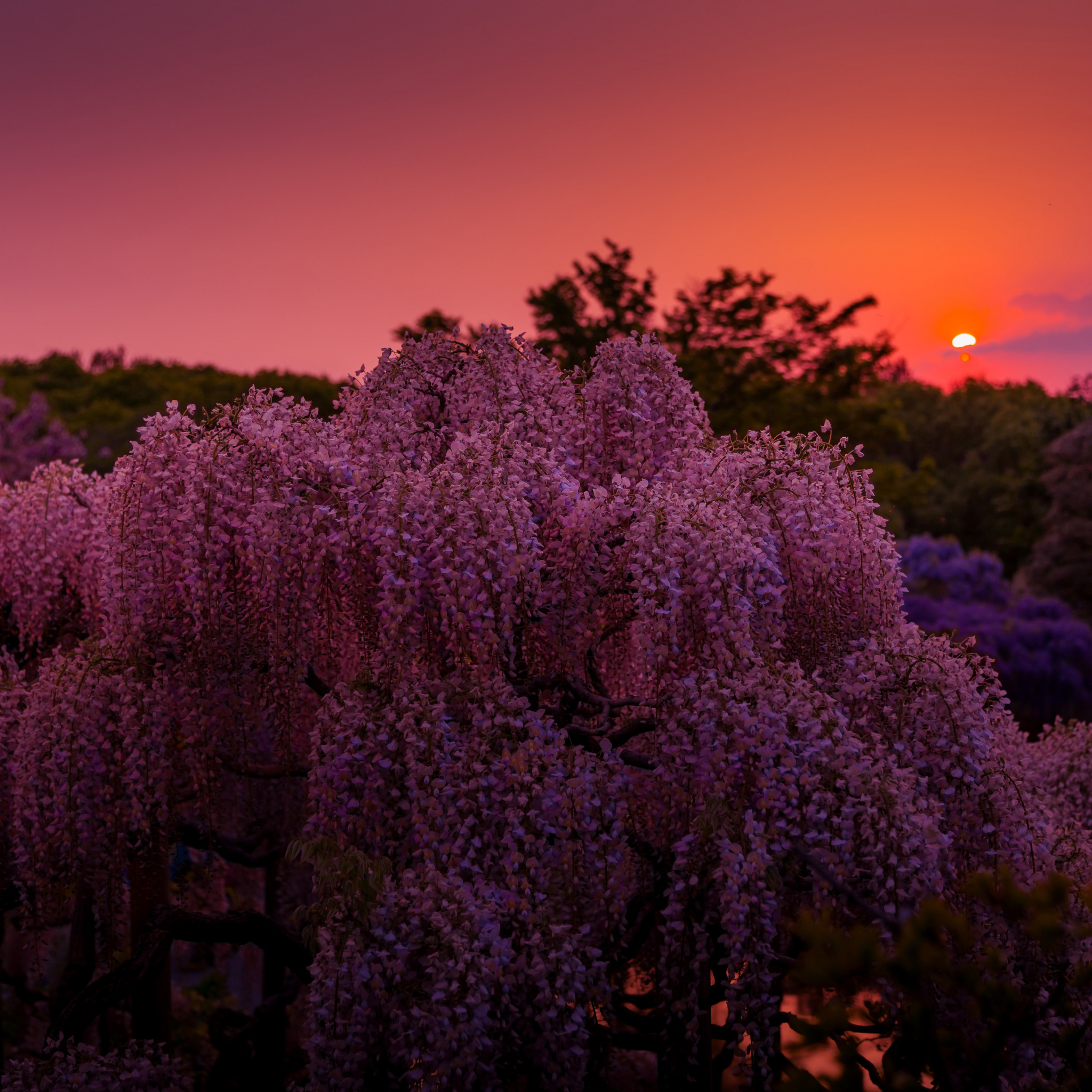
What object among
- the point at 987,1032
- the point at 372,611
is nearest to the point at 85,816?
the point at 372,611

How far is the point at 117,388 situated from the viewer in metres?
58.7

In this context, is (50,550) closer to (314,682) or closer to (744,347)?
(314,682)

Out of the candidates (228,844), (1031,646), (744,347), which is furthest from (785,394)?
(228,844)

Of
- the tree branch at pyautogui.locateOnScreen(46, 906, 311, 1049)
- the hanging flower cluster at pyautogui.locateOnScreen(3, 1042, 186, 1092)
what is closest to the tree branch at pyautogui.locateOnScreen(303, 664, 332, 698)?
the tree branch at pyautogui.locateOnScreen(46, 906, 311, 1049)

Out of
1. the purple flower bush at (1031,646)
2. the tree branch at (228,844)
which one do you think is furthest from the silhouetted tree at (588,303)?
the tree branch at (228,844)

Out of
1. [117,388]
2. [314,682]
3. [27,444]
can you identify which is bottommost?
[314,682]

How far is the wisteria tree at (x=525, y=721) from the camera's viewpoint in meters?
6.84

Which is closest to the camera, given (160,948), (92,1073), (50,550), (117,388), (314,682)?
(92,1073)

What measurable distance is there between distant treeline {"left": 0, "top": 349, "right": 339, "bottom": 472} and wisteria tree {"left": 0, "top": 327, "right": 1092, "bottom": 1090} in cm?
3843

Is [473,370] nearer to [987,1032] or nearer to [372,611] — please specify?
[372,611]

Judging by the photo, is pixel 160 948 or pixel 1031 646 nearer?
pixel 160 948

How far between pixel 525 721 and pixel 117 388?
5689 centimetres

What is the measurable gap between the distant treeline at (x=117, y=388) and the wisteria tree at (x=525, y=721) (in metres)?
38.4

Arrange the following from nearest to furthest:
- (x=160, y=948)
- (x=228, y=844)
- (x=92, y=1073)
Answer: (x=92, y=1073), (x=160, y=948), (x=228, y=844)
